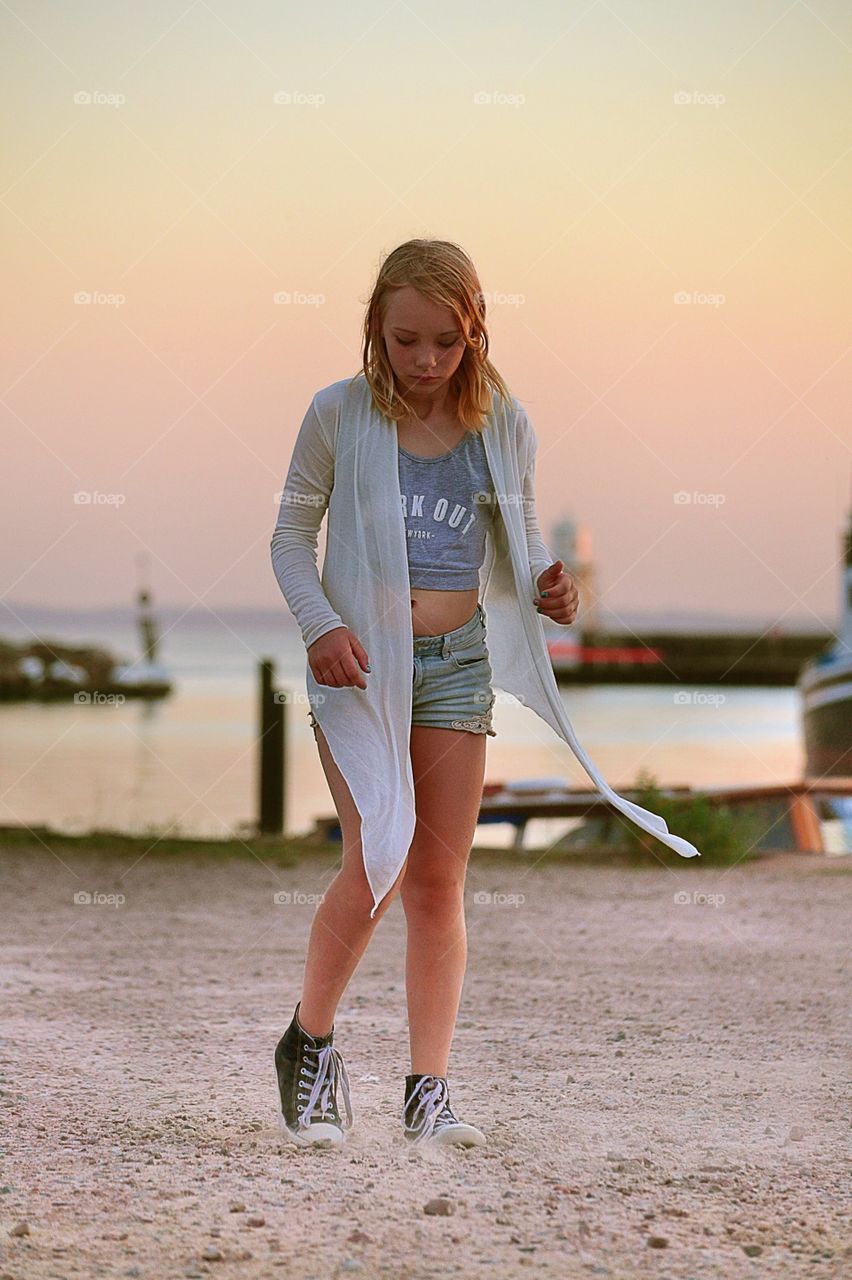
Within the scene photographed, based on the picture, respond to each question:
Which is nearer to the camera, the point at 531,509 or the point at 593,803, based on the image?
the point at 531,509

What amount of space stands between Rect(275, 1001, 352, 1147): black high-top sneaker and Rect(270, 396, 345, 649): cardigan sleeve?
0.73 meters

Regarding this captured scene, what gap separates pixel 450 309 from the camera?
2.56 meters

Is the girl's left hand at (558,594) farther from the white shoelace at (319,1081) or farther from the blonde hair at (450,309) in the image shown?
the white shoelace at (319,1081)

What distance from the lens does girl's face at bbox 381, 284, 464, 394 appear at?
8.43 feet

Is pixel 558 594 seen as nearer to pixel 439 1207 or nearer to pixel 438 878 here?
pixel 438 878

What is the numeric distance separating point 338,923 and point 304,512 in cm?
73

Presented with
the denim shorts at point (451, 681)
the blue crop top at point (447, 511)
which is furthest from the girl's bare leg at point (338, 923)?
the blue crop top at point (447, 511)

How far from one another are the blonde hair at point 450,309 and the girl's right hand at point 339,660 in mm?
415

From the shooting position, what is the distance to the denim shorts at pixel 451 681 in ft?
8.84

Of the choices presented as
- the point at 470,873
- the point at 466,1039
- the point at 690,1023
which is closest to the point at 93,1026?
the point at 466,1039

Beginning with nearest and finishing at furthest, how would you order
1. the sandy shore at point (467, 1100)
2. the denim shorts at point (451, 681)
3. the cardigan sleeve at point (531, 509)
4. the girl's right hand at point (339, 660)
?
1. the sandy shore at point (467, 1100)
2. the girl's right hand at point (339, 660)
3. the denim shorts at point (451, 681)
4. the cardigan sleeve at point (531, 509)

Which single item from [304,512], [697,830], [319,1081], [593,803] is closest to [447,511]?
[304,512]

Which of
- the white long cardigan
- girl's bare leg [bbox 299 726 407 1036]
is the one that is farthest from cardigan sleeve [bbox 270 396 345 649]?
girl's bare leg [bbox 299 726 407 1036]

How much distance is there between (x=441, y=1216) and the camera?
238 cm
